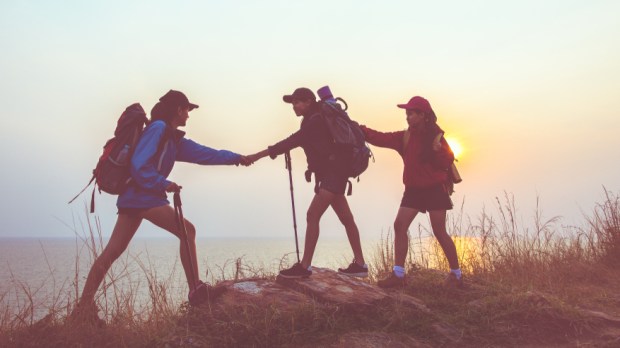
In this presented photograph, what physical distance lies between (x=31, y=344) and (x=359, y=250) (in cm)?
378

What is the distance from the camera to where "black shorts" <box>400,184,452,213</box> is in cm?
622

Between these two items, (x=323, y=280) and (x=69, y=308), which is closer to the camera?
(x=69, y=308)

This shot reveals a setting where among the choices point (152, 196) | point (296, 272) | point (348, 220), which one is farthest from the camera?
point (348, 220)

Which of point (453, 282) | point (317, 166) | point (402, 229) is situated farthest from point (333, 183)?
point (453, 282)

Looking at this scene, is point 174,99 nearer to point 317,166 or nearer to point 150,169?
point 150,169

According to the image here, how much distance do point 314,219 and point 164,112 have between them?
2.16 m

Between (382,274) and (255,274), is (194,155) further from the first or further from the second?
(382,274)

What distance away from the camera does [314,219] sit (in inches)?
227

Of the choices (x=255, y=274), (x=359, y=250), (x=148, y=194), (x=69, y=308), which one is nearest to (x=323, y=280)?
(x=359, y=250)

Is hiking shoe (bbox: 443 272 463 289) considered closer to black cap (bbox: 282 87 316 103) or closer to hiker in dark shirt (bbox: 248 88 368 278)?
hiker in dark shirt (bbox: 248 88 368 278)

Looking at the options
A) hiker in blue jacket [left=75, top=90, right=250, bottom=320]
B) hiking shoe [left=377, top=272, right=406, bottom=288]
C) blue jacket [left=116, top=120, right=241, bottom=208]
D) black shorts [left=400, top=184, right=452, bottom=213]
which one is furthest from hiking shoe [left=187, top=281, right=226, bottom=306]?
black shorts [left=400, top=184, right=452, bottom=213]

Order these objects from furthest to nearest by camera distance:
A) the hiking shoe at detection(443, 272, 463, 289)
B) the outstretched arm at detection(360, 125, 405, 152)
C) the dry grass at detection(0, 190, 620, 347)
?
the outstretched arm at detection(360, 125, 405, 152) → the hiking shoe at detection(443, 272, 463, 289) → the dry grass at detection(0, 190, 620, 347)

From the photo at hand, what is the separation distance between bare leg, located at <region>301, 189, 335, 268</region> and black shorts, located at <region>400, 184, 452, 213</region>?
116 centimetres

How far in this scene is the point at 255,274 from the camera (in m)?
6.48
